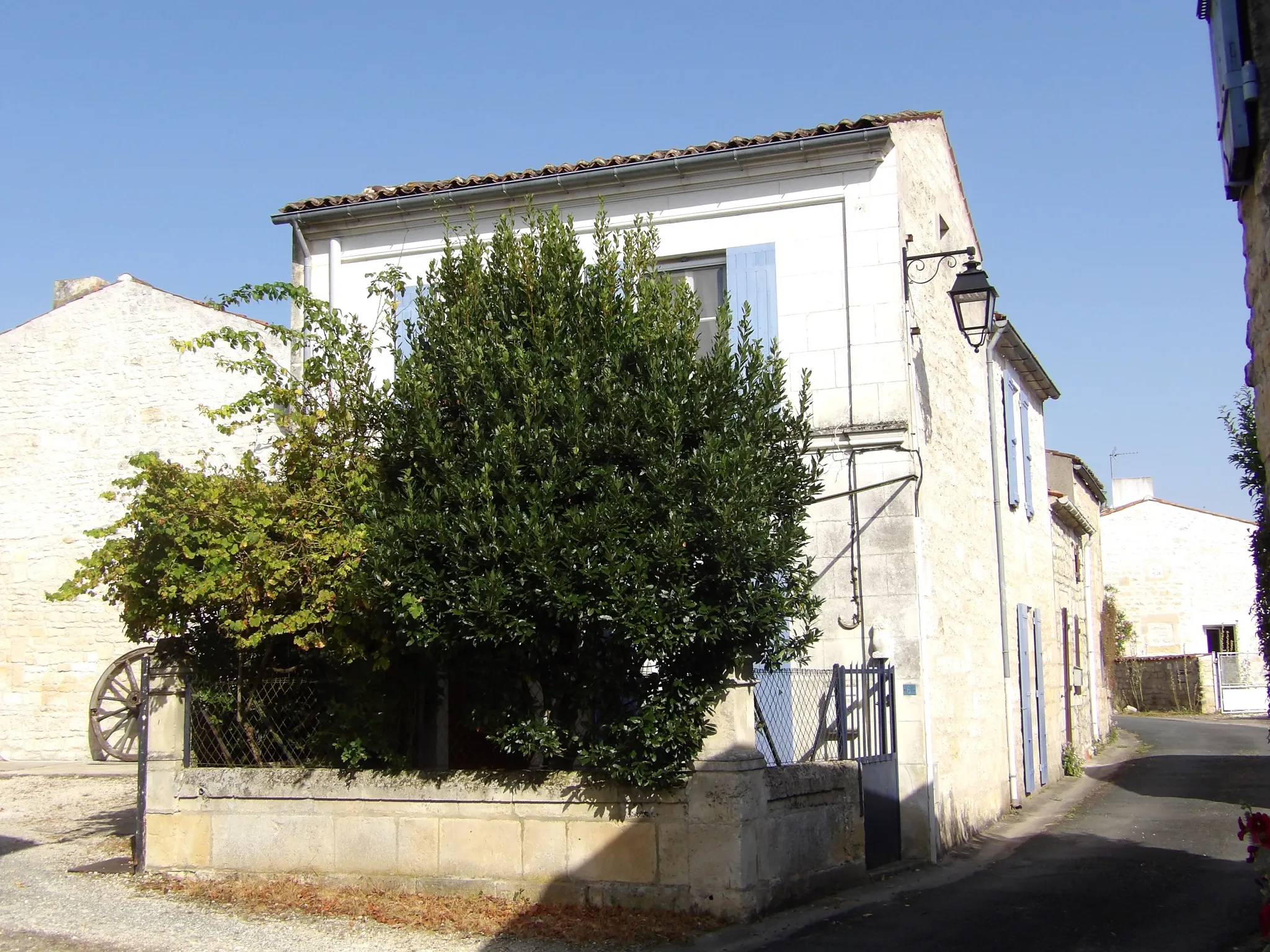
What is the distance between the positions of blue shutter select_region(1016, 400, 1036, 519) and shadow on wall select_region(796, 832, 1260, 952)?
6731 millimetres

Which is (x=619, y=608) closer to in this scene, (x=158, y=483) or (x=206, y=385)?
(x=158, y=483)

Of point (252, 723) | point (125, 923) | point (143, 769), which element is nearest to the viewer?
point (125, 923)

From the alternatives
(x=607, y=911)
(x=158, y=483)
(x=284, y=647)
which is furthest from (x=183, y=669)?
(x=607, y=911)

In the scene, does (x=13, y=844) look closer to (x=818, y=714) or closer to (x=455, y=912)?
(x=455, y=912)

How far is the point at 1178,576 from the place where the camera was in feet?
124

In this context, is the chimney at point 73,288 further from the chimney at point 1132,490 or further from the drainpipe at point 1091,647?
the chimney at point 1132,490

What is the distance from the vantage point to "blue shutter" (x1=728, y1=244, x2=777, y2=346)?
1072 centimetres

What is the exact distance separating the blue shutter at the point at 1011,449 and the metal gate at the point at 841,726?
616 cm

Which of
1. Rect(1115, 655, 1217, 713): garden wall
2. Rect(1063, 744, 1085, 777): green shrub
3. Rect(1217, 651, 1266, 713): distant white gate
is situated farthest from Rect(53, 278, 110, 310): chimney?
Rect(1217, 651, 1266, 713): distant white gate

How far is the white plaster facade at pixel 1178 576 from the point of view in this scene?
122ft

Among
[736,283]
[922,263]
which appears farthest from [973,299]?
[736,283]

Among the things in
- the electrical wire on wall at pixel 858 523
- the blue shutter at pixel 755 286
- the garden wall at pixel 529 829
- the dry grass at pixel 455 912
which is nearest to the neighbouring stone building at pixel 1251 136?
Result: the garden wall at pixel 529 829

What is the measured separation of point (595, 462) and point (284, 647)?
10.4 ft

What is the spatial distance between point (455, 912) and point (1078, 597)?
694 inches
